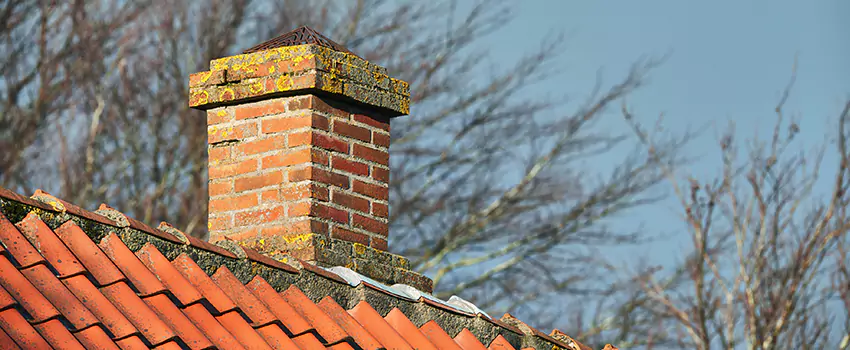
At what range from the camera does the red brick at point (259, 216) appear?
5.40 m

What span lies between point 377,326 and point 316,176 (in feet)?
3.67

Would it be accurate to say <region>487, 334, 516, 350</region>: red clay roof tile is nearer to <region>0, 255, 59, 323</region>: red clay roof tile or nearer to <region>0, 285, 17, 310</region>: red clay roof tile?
<region>0, 255, 59, 323</region>: red clay roof tile

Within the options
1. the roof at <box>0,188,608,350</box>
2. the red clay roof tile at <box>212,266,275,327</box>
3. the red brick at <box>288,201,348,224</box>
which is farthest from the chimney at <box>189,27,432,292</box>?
the red clay roof tile at <box>212,266,275,327</box>

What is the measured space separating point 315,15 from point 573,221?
4.78 metres

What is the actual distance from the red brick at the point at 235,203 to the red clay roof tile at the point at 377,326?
106cm

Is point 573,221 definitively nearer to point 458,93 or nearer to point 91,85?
point 458,93

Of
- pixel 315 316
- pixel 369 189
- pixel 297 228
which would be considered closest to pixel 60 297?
pixel 315 316

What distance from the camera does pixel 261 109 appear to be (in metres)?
5.57

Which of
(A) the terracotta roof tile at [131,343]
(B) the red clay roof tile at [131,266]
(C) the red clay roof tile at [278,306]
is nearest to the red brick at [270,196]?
(C) the red clay roof tile at [278,306]

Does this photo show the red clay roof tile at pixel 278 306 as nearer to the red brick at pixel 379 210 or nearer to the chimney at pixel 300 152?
the chimney at pixel 300 152

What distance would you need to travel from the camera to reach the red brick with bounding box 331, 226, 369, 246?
17.7 feet

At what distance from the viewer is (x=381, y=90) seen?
577 centimetres

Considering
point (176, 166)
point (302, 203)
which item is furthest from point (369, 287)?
point (176, 166)

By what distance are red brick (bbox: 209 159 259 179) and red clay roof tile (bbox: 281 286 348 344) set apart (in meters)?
1.23
